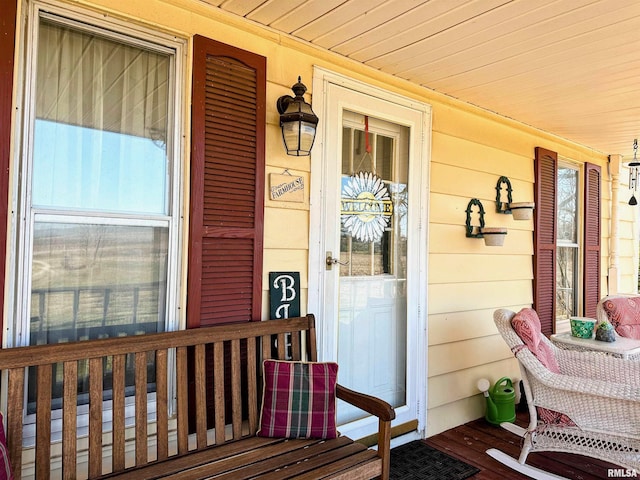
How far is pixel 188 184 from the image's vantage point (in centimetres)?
195

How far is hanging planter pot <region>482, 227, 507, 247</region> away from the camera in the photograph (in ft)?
10.5

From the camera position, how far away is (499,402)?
10.5ft

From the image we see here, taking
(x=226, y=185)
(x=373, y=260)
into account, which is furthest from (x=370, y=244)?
(x=226, y=185)

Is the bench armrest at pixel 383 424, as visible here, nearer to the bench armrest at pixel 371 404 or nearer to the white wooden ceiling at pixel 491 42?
the bench armrest at pixel 371 404

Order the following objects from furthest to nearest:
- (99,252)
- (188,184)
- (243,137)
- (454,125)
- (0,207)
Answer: (454,125) → (243,137) → (188,184) → (99,252) → (0,207)

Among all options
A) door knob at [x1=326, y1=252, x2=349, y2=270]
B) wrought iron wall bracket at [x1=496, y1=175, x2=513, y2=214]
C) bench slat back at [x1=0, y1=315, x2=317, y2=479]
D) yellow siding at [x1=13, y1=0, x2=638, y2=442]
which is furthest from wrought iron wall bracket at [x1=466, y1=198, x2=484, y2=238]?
bench slat back at [x1=0, y1=315, x2=317, y2=479]

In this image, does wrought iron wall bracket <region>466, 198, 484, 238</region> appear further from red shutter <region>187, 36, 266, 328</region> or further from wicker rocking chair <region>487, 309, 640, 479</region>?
red shutter <region>187, 36, 266, 328</region>

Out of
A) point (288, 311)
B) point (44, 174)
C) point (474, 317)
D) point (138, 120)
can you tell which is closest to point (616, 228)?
point (474, 317)

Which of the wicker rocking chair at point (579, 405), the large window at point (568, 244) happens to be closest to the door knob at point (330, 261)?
the wicker rocking chair at point (579, 405)

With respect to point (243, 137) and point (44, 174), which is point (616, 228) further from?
point (44, 174)

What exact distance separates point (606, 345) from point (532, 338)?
784 mm

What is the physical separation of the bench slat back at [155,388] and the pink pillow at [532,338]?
4.01 ft

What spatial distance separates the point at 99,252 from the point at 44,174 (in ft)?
1.16

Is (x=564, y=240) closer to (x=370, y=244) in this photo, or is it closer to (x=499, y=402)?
(x=499, y=402)
